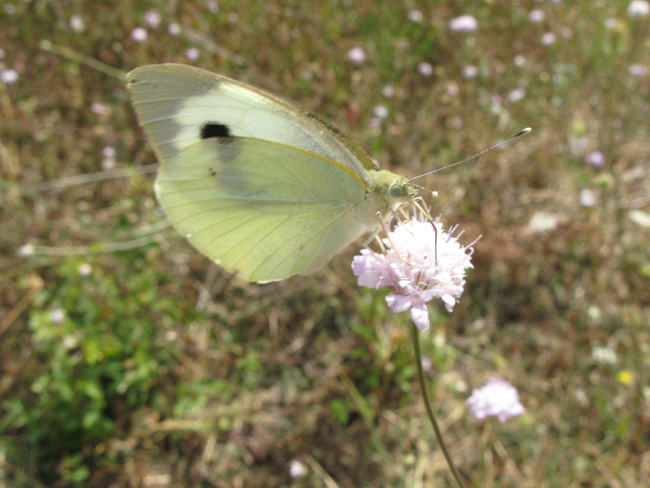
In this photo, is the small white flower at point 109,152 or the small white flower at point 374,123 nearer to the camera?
the small white flower at point 374,123

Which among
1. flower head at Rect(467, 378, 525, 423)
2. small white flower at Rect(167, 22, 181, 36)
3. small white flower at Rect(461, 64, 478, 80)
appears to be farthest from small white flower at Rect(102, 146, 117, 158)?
flower head at Rect(467, 378, 525, 423)

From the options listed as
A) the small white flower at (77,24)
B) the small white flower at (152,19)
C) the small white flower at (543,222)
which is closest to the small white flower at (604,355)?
the small white flower at (543,222)

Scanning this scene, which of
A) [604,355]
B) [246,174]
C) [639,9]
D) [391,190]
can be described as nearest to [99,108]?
[246,174]

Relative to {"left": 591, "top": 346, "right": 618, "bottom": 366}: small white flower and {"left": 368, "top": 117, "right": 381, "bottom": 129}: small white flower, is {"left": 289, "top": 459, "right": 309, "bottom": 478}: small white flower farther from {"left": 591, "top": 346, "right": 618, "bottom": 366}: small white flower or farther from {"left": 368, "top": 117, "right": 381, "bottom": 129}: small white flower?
{"left": 368, "top": 117, "right": 381, "bottom": 129}: small white flower

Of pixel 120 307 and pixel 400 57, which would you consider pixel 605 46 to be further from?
pixel 120 307

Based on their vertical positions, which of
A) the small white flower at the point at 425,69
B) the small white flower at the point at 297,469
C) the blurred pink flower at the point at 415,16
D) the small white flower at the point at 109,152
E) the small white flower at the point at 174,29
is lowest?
the small white flower at the point at 297,469

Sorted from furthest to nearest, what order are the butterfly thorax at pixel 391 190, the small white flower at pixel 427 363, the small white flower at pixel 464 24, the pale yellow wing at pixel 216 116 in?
1. the small white flower at pixel 464 24
2. the small white flower at pixel 427 363
3. the pale yellow wing at pixel 216 116
4. the butterfly thorax at pixel 391 190

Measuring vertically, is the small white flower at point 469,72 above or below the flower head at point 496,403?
above

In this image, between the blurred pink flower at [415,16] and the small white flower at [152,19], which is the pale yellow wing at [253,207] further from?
the small white flower at [152,19]
